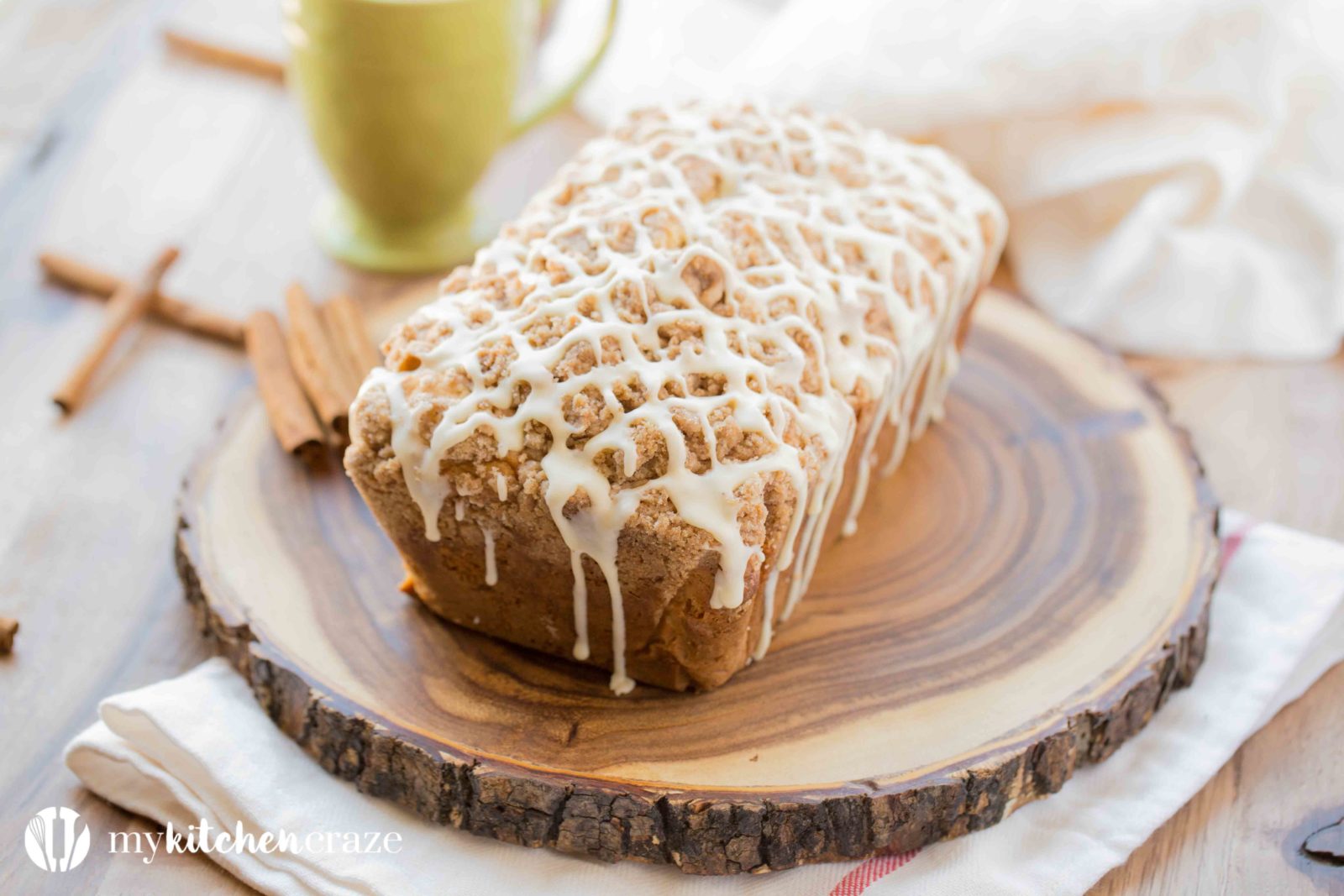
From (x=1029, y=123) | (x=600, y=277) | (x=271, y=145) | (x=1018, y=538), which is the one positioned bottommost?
(x=1018, y=538)

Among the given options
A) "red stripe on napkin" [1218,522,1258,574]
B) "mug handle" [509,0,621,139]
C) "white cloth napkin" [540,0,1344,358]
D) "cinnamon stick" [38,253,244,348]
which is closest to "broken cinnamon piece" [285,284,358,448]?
"cinnamon stick" [38,253,244,348]

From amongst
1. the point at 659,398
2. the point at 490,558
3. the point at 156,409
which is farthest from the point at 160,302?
the point at 659,398

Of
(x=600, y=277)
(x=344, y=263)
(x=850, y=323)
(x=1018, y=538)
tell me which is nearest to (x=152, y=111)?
(x=344, y=263)

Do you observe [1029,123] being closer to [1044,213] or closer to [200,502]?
[1044,213]

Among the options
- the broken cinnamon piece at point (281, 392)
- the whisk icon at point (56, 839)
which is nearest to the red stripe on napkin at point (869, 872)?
the whisk icon at point (56, 839)

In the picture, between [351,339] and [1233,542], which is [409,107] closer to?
[351,339]
